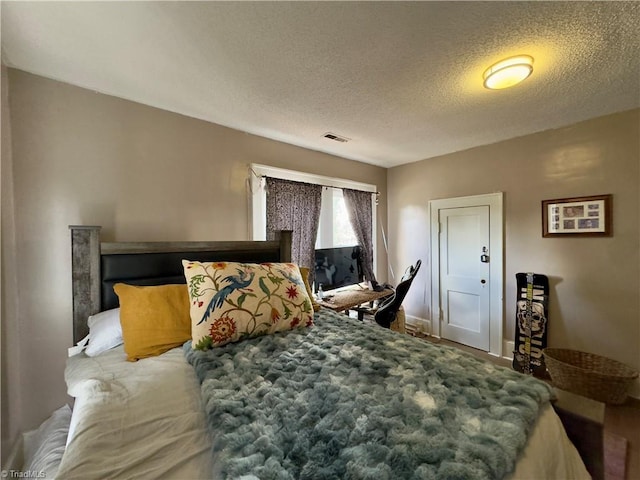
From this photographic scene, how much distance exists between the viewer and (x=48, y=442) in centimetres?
147

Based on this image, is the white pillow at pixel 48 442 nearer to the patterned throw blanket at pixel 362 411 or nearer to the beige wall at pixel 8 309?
the beige wall at pixel 8 309

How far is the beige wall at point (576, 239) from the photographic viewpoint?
→ 226 centimetres

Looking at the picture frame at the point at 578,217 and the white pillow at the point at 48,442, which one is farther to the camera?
the picture frame at the point at 578,217

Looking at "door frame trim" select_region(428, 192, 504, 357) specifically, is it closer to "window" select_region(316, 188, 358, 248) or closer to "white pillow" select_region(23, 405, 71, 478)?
"window" select_region(316, 188, 358, 248)

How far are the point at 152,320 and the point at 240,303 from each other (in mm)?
469

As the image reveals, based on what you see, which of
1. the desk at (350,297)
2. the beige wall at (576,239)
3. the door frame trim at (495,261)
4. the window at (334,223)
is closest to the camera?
the beige wall at (576,239)

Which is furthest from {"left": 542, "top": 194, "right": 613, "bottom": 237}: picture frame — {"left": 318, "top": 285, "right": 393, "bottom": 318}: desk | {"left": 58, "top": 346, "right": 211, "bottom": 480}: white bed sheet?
{"left": 58, "top": 346, "right": 211, "bottom": 480}: white bed sheet

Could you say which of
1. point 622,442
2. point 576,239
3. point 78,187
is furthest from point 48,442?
point 576,239

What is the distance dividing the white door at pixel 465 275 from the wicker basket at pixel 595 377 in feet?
2.80

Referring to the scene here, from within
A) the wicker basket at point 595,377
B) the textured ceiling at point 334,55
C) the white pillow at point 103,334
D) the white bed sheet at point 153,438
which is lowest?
the wicker basket at point 595,377

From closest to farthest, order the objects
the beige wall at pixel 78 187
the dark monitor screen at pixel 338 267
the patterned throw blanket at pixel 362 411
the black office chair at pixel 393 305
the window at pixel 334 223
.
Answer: the patterned throw blanket at pixel 362 411
the beige wall at pixel 78 187
the black office chair at pixel 393 305
the dark monitor screen at pixel 338 267
the window at pixel 334 223

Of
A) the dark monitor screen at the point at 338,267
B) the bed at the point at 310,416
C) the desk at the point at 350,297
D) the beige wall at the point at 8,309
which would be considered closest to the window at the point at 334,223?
the dark monitor screen at the point at 338,267

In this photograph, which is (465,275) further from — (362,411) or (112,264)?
(112,264)

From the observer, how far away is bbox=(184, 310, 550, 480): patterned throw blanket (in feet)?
2.19
